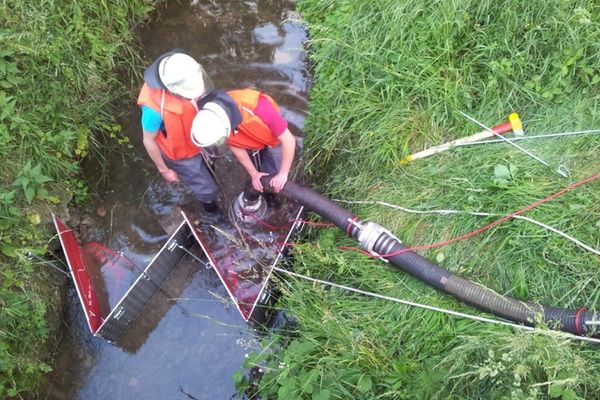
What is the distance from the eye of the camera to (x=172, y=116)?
368 cm

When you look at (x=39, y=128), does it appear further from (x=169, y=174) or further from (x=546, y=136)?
(x=546, y=136)

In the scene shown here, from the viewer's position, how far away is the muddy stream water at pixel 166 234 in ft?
14.5

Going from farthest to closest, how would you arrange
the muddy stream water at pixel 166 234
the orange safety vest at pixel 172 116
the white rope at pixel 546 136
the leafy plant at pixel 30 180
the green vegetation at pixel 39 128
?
the muddy stream water at pixel 166 234
the leafy plant at pixel 30 180
the green vegetation at pixel 39 128
the white rope at pixel 546 136
the orange safety vest at pixel 172 116

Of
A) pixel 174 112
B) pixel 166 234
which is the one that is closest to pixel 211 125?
pixel 174 112

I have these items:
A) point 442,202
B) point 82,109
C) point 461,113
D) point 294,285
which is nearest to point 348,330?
point 294,285

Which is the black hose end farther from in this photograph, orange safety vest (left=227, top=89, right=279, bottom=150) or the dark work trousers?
the dark work trousers

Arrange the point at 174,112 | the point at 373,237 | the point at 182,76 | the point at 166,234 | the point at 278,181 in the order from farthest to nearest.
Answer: the point at 166,234 < the point at 278,181 < the point at 373,237 < the point at 174,112 < the point at 182,76

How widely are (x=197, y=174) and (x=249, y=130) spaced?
828 mm

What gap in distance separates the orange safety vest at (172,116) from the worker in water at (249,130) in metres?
0.15

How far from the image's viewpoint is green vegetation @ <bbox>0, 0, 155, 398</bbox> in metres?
4.04

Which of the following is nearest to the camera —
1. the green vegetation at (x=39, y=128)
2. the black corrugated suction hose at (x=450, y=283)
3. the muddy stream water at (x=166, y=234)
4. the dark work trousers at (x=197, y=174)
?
the black corrugated suction hose at (x=450, y=283)

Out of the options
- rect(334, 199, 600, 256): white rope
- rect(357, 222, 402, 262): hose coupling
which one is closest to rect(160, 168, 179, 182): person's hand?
rect(334, 199, 600, 256): white rope

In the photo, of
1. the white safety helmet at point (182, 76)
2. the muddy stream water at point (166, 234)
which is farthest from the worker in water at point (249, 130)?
the muddy stream water at point (166, 234)

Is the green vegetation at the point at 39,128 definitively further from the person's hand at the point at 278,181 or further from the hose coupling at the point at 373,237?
the hose coupling at the point at 373,237
